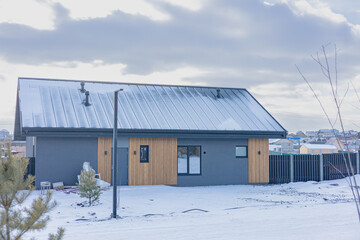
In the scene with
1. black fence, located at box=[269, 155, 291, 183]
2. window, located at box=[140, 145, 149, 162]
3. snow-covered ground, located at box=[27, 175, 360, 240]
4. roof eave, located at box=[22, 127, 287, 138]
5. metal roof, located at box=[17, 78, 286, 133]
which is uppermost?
metal roof, located at box=[17, 78, 286, 133]

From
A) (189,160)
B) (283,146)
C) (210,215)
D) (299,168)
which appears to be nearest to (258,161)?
(299,168)

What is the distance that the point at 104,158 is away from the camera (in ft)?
62.5

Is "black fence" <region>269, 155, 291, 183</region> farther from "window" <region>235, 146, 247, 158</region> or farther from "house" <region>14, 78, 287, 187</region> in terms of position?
"window" <region>235, 146, 247, 158</region>

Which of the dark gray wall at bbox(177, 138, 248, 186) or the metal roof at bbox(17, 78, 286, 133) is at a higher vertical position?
the metal roof at bbox(17, 78, 286, 133)

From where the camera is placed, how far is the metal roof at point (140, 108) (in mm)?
19156

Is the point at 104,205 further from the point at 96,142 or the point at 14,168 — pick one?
the point at 14,168

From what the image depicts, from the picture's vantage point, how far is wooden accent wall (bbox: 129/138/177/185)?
19547 mm

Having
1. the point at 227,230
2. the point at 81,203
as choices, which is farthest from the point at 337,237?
the point at 81,203

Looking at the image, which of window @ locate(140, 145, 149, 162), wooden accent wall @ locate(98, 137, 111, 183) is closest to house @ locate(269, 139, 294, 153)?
window @ locate(140, 145, 149, 162)

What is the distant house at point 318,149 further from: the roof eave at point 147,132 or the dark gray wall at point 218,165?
the dark gray wall at point 218,165

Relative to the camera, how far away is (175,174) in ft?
66.4

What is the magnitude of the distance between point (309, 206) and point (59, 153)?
37.9 feet

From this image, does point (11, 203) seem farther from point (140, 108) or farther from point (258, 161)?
point (258, 161)

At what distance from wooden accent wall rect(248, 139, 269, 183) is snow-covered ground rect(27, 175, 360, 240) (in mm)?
2906
